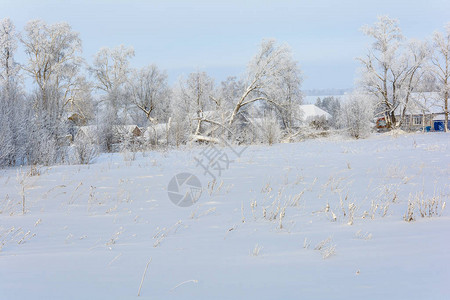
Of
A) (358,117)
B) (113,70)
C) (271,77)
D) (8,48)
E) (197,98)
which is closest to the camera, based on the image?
(271,77)

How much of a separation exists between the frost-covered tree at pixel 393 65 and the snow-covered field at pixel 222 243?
25.9 meters

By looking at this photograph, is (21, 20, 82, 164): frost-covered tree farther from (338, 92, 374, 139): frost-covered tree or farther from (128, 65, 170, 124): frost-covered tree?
(338, 92, 374, 139): frost-covered tree

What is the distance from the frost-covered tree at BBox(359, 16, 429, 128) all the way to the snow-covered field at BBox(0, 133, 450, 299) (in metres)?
25.9

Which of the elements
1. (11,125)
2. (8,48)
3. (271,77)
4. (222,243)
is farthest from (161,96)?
(222,243)

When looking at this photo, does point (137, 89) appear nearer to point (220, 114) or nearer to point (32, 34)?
point (32, 34)

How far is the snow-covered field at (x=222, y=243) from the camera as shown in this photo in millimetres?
2307

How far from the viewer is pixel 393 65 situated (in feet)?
93.9

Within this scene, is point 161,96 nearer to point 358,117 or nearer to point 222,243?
point 358,117

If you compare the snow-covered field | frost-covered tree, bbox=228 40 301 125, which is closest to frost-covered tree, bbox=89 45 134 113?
frost-covered tree, bbox=228 40 301 125

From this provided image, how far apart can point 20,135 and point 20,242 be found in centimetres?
836

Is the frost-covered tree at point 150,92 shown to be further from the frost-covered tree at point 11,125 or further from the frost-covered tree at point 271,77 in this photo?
the frost-covered tree at point 11,125

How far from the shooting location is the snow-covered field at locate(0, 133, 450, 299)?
2.31 m

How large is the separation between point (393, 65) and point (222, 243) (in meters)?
30.6

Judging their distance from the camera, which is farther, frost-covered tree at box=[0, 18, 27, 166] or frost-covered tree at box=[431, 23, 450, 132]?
frost-covered tree at box=[431, 23, 450, 132]
